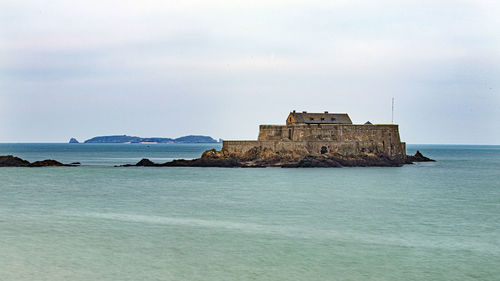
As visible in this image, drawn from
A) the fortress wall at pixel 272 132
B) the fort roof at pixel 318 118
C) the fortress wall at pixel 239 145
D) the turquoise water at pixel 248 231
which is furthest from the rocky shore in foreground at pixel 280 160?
the turquoise water at pixel 248 231

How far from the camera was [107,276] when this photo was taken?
37.2 ft

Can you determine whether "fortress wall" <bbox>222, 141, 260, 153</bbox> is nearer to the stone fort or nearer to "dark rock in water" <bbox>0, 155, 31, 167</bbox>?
the stone fort

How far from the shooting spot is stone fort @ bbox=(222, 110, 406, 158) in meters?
45.3

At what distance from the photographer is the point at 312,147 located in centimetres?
4534

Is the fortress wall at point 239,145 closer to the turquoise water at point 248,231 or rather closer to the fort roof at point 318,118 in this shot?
the fort roof at point 318,118

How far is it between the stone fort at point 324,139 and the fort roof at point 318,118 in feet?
0.29

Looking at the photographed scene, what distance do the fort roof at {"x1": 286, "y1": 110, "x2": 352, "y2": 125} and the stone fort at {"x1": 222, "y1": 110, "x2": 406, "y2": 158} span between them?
9cm

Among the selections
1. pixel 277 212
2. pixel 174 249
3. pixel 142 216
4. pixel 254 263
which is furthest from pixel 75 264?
pixel 277 212

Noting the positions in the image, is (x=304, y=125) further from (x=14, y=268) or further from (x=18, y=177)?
(x=14, y=268)

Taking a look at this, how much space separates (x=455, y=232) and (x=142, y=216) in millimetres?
10140

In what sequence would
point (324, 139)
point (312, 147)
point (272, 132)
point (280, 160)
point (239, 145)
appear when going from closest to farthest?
point (280, 160)
point (312, 147)
point (239, 145)
point (324, 139)
point (272, 132)

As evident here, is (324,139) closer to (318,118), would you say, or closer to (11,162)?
(318,118)

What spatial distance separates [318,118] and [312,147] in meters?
5.46

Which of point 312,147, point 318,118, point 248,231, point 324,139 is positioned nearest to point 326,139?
point 324,139
